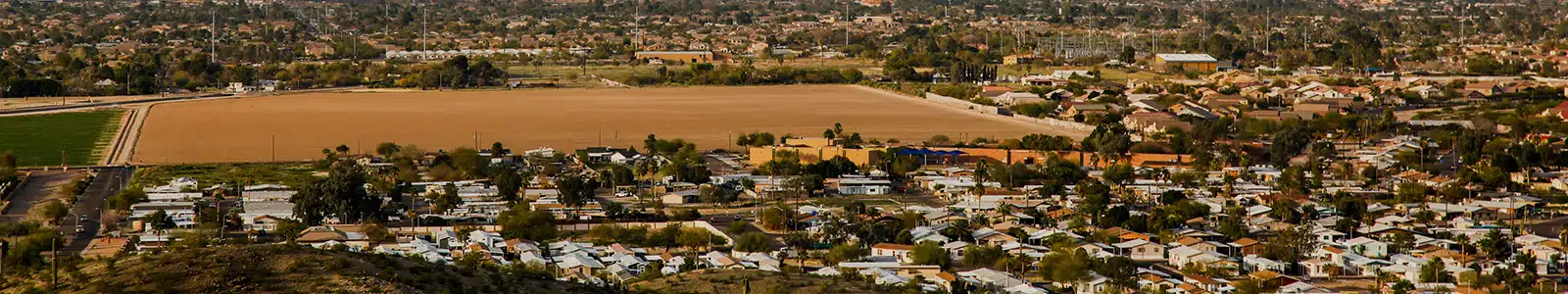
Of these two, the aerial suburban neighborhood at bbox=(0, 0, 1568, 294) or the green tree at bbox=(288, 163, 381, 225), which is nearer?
the aerial suburban neighborhood at bbox=(0, 0, 1568, 294)

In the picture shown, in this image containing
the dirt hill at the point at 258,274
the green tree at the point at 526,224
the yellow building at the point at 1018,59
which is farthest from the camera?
the yellow building at the point at 1018,59

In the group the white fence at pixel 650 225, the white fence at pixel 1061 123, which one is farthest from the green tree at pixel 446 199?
the white fence at pixel 1061 123

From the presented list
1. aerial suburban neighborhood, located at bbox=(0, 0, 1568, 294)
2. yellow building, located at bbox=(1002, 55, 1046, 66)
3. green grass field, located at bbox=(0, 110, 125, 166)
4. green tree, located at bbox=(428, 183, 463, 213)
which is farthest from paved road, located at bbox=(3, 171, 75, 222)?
yellow building, located at bbox=(1002, 55, 1046, 66)

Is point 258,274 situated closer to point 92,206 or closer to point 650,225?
point 650,225

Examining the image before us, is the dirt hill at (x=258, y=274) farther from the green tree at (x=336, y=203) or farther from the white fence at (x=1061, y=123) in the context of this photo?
the white fence at (x=1061, y=123)

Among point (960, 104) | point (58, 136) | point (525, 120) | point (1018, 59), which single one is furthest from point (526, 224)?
point (1018, 59)

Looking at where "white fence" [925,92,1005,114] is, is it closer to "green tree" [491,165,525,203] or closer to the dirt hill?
"green tree" [491,165,525,203]

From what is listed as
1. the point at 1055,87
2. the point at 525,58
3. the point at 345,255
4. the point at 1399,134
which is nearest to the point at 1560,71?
the point at 1055,87
